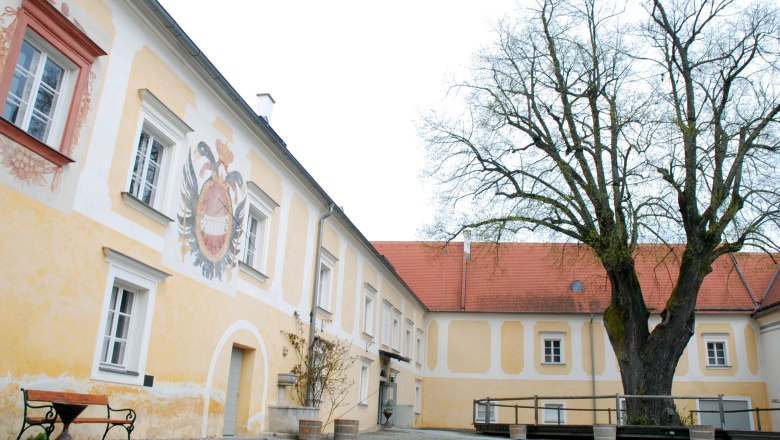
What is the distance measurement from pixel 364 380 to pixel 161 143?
41.0 ft

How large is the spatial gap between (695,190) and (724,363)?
14761mm

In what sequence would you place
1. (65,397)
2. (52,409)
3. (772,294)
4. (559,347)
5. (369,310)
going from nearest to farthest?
(52,409) < (65,397) < (369,310) < (772,294) < (559,347)

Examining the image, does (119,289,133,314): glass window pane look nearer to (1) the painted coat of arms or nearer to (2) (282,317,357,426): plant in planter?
(1) the painted coat of arms

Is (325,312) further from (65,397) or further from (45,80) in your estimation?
(45,80)

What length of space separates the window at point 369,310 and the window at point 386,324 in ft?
4.69

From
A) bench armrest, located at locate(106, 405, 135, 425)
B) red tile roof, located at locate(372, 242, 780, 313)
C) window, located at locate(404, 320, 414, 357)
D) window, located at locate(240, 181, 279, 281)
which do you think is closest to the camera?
bench armrest, located at locate(106, 405, 135, 425)

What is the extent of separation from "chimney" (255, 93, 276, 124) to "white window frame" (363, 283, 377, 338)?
291 inches

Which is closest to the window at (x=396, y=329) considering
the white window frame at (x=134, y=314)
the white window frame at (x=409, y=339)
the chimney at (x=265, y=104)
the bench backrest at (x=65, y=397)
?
the white window frame at (x=409, y=339)

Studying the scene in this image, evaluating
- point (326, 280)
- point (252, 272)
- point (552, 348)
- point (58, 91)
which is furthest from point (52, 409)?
point (552, 348)

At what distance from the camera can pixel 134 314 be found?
901cm

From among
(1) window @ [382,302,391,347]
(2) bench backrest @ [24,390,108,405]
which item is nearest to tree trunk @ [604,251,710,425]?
(1) window @ [382,302,391,347]

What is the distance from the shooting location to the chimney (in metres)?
15.2

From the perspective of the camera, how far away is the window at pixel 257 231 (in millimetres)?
12492

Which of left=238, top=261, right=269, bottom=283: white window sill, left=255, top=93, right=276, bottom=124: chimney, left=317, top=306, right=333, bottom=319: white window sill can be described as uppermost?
left=255, top=93, right=276, bottom=124: chimney
